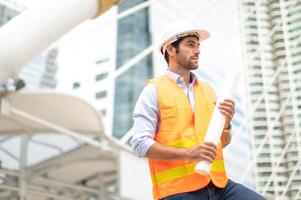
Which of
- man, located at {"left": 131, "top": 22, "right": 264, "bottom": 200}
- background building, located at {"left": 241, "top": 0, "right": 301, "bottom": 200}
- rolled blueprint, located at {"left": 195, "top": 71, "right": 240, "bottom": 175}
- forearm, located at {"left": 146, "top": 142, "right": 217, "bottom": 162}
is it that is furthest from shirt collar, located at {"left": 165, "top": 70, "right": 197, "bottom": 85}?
background building, located at {"left": 241, "top": 0, "right": 301, "bottom": 200}

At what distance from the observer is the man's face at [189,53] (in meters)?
1.84

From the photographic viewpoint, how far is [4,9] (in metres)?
8.36

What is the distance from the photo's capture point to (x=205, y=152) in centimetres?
161

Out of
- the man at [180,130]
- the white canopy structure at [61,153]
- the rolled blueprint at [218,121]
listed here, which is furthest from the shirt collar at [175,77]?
the white canopy structure at [61,153]

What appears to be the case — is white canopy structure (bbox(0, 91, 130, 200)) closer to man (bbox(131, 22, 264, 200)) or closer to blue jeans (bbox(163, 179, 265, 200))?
man (bbox(131, 22, 264, 200))

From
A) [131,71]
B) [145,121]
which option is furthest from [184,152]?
[131,71]

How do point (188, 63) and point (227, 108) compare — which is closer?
point (227, 108)

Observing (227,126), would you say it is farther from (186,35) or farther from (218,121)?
(186,35)

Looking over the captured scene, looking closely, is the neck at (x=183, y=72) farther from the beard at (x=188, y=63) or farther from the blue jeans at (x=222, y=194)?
the blue jeans at (x=222, y=194)

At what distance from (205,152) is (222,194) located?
21 centimetres

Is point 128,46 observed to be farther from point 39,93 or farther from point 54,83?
point 39,93

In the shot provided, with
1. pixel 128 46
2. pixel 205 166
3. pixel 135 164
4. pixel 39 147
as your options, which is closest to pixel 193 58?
pixel 205 166

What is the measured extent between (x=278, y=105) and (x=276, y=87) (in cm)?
58

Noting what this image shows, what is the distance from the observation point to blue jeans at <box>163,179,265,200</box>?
1696 millimetres
